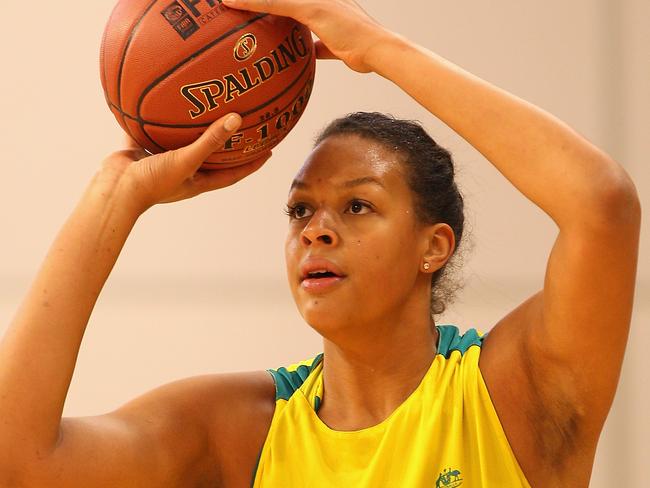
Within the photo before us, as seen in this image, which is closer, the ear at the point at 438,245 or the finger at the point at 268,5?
the finger at the point at 268,5


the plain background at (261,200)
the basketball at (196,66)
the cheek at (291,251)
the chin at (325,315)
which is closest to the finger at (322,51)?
the basketball at (196,66)

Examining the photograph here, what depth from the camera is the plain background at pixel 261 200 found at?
3238 millimetres

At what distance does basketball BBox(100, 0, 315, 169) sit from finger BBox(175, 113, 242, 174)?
0.02 metres

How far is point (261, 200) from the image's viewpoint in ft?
Result: 11.0

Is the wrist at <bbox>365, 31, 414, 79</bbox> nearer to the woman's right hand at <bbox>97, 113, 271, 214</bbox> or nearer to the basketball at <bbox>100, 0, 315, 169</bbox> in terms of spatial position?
the basketball at <bbox>100, 0, 315, 169</bbox>

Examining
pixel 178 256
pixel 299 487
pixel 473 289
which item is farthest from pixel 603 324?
pixel 178 256

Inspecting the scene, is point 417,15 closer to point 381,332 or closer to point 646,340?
point 646,340

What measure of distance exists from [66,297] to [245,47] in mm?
568

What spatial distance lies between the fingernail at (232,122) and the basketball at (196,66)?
0.02 m

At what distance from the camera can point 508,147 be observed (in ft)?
5.64

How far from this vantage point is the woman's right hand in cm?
182

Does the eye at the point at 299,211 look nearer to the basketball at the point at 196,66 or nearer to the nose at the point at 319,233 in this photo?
the nose at the point at 319,233

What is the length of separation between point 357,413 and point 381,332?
18 cm

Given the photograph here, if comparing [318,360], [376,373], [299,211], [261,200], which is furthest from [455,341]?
[261,200]
